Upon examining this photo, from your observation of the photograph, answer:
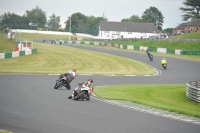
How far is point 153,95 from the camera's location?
23953 millimetres

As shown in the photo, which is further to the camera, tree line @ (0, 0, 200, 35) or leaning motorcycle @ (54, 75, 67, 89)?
tree line @ (0, 0, 200, 35)

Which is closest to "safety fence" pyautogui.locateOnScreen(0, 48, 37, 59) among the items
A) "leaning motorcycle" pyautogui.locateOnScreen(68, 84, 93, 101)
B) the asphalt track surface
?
the asphalt track surface

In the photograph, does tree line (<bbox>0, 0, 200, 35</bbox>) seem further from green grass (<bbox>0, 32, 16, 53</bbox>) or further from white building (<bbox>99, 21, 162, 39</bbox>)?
green grass (<bbox>0, 32, 16, 53</bbox>)

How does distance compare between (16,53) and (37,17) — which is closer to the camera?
(16,53)

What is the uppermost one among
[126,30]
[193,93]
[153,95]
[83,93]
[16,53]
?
[126,30]

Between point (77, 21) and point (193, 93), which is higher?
point (77, 21)

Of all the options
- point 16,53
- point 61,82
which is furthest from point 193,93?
point 16,53

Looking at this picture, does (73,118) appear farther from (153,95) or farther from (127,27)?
(127,27)

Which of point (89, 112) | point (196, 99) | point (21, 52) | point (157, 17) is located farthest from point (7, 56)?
point (157, 17)

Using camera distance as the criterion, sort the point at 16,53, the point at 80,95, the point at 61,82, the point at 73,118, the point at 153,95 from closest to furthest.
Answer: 1. the point at 73,118
2. the point at 80,95
3. the point at 61,82
4. the point at 153,95
5. the point at 16,53

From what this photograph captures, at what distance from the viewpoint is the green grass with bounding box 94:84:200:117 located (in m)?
20.6

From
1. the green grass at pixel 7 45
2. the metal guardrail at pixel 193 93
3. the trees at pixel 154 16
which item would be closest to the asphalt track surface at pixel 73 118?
the metal guardrail at pixel 193 93

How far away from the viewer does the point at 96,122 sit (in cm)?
1323

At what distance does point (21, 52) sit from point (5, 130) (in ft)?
137
